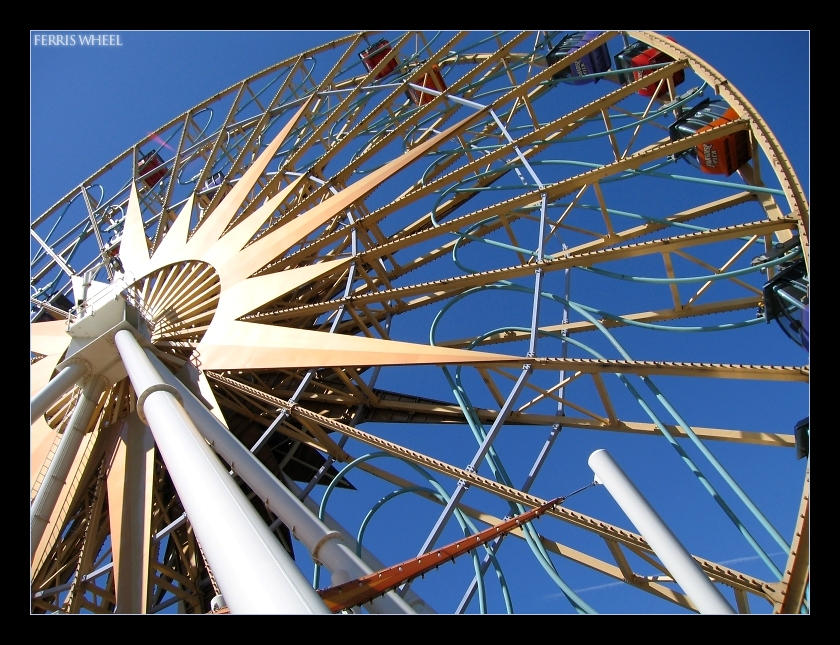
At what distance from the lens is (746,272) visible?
6.62m

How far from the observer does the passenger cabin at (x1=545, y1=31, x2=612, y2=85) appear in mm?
11836

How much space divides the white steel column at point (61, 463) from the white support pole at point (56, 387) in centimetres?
29

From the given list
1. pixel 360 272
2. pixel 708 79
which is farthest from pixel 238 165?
pixel 708 79

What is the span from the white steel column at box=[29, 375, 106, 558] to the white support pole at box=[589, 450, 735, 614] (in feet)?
19.6

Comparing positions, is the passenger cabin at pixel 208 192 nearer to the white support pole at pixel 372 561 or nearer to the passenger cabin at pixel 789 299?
the white support pole at pixel 372 561

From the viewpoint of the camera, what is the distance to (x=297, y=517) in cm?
570

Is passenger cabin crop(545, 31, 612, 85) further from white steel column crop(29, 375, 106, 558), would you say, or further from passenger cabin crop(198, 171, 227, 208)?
white steel column crop(29, 375, 106, 558)

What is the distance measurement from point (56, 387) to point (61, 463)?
0.96 metres

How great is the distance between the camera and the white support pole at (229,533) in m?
3.00

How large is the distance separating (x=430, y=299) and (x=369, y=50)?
843 centimetres

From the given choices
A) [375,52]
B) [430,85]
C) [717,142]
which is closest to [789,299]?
[717,142]

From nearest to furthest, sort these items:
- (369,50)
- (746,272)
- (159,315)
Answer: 1. (746,272)
2. (159,315)
3. (369,50)
